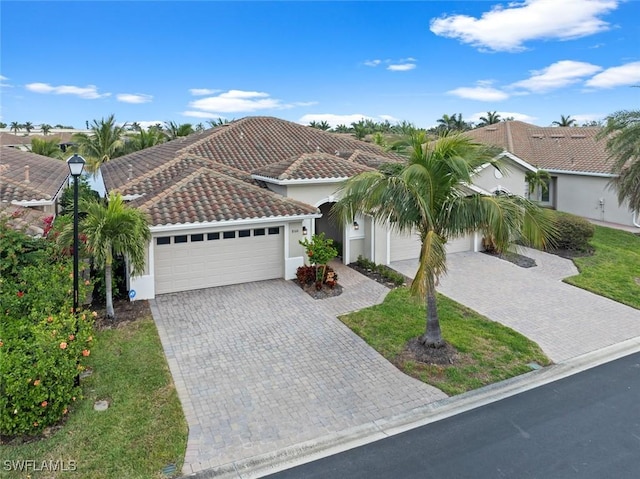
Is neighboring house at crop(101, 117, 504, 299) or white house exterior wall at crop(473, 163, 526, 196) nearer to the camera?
neighboring house at crop(101, 117, 504, 299)

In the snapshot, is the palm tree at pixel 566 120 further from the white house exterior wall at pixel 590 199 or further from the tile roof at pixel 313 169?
the tile roof at pixel 313 169

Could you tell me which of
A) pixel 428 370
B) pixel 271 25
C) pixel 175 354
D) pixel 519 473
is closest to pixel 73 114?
pixel 271 25

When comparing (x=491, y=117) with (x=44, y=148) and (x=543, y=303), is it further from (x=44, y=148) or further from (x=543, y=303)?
(x=44, y=148)

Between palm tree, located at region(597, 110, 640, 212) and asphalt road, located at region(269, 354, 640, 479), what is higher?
palm tree, located at region(597, 110, 640, 212)

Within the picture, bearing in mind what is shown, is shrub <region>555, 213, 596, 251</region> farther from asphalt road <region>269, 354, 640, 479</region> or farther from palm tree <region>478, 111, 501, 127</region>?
palm tree <region>478, 111, 501, 127</region>

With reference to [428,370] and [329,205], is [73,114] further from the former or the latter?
[428,370]

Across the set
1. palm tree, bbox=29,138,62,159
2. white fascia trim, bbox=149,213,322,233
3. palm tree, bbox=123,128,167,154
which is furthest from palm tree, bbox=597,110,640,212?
palm tree, bbox=29,138,62,159
